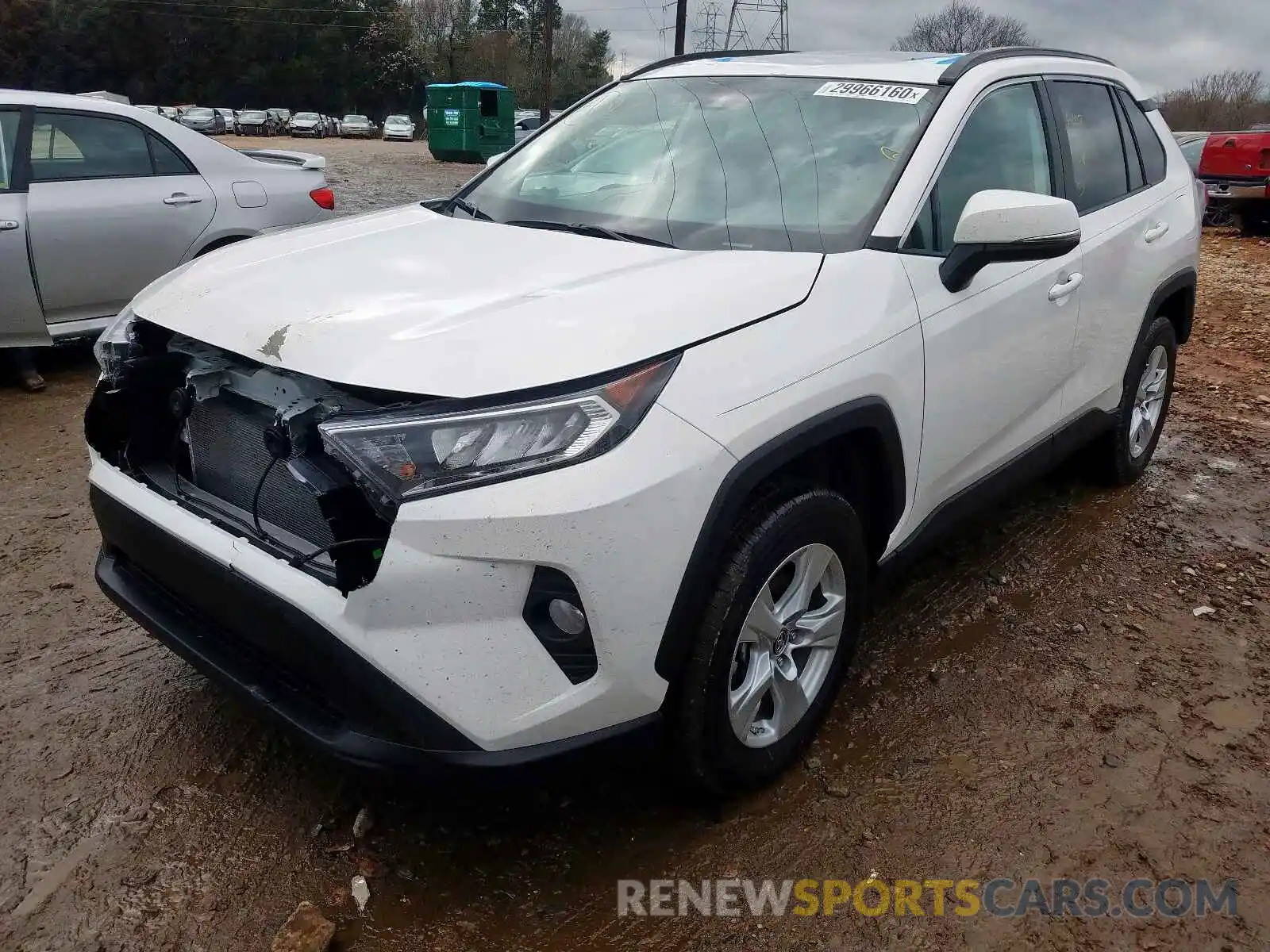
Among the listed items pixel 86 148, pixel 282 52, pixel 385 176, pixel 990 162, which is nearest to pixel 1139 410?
pixel 990 162

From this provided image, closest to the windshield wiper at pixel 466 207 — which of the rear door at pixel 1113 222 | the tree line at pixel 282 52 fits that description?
the rear door at pixel 1113 222

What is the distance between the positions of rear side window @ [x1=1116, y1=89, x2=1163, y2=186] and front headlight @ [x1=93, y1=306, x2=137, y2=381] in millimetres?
3745

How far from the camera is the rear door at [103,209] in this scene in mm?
5395

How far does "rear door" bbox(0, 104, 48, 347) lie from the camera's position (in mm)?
5203

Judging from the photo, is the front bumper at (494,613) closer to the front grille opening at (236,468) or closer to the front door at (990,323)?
the front grille opening at (236,468)

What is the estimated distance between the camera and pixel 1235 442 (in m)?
5.32

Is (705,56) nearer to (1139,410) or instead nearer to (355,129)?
(1139,410)

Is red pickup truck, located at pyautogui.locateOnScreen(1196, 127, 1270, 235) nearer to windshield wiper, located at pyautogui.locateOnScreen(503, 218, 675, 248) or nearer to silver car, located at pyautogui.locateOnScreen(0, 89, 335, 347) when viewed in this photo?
silver car, located at pyautogui.locateOnScreen(0, 89, 335, 347)

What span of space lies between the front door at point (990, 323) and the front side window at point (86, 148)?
4.85 meters

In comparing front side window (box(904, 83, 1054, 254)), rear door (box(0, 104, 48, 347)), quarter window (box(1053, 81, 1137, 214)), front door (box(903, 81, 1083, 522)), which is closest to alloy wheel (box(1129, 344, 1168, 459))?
quarter window (box(1053, 81, 1137, 214))

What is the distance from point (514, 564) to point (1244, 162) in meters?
14.1

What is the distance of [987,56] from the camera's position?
10.6ft

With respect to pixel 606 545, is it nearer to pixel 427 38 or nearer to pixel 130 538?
pixel 130 538

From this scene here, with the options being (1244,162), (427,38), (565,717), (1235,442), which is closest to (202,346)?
(565,717)
